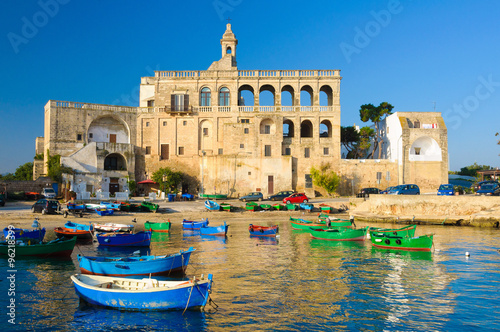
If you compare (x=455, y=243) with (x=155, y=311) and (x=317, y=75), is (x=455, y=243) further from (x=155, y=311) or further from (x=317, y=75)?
(x=317, y=75)

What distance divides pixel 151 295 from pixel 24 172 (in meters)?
58.1

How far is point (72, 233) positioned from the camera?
2411cm

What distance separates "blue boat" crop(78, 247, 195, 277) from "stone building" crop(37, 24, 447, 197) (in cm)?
3448

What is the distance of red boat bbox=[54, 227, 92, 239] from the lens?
2375 centimetres

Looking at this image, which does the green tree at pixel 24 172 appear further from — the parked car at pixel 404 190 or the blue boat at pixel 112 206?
the parked car at pixel 404 190

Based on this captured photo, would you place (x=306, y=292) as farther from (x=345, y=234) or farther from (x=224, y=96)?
(x=224, y=96)

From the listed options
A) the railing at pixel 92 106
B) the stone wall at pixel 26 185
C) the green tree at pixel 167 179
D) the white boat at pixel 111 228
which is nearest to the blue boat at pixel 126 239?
the white boat at pixel 111 228

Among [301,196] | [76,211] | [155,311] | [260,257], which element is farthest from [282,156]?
[155,311]

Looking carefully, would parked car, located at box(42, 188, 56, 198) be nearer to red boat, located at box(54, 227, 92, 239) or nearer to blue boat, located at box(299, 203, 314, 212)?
red boat, located at box(54, 227, 92, 239)

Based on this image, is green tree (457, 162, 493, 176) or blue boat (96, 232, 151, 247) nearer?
blue boat (96, 232, 151, 247)

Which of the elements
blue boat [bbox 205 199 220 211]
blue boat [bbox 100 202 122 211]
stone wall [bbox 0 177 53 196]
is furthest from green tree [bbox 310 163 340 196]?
stone wall [bbox 0 177 53 196]

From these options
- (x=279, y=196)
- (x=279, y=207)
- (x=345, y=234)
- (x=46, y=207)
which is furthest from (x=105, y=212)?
(x=345, y=234)

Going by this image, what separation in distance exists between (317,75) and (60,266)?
138ft

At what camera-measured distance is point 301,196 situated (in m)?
45.0
